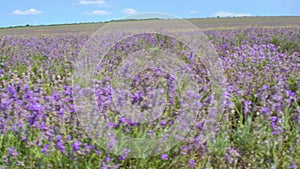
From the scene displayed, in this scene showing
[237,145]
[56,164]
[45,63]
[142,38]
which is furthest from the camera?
[142,38]

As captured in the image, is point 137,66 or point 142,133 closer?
point 142,133

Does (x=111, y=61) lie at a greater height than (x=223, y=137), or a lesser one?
greater

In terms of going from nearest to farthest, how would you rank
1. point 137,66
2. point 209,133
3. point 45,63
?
point 209,133 → point 137,66 → point 45,63

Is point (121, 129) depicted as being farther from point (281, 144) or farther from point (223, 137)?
point (281, 144)

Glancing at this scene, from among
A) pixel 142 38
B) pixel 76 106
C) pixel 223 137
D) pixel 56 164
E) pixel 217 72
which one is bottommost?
pixel 56 164

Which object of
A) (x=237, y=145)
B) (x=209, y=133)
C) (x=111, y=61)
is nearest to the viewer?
(x=209, y=133)

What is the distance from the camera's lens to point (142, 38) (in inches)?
259

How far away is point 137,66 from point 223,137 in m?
1.27

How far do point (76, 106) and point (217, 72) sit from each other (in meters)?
1.65

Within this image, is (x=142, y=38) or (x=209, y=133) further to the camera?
(x=142, y=38)

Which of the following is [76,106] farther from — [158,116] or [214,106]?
[214,106]

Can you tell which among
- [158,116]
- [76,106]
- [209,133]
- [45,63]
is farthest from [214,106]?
[45,63]

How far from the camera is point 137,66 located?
3.50 metres

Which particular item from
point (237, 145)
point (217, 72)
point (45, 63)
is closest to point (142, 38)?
point (45, 63)
